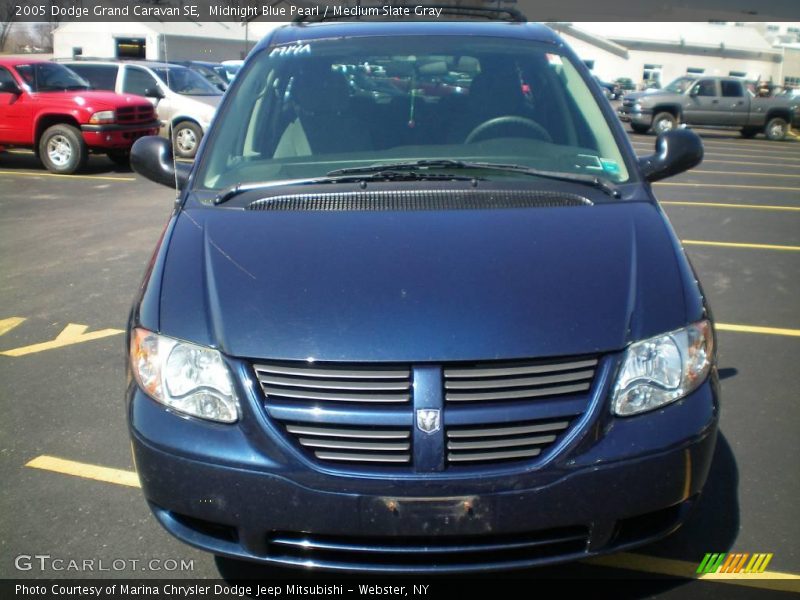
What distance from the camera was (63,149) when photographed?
13648 mm

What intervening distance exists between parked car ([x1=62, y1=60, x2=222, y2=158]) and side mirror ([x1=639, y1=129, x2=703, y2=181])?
1263 cm

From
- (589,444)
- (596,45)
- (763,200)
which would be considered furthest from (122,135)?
(596,45)

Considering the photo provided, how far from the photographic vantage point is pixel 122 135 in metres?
13.7

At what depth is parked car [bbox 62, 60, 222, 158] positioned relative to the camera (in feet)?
51.3

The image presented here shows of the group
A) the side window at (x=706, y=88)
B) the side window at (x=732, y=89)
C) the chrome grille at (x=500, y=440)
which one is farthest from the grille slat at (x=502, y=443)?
the side window at (x=732, y=89)

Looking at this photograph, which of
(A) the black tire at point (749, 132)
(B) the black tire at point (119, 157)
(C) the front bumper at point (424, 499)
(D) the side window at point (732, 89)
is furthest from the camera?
(A) the black tire at point (749, 132)

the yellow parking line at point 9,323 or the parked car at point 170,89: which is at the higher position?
the parked car at point 170,89

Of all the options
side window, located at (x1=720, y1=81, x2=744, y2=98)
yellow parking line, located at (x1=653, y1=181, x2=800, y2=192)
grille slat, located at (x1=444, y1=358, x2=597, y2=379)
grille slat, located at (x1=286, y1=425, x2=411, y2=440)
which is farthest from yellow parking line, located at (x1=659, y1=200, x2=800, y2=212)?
side window, located at (x1=720, y1=81, x2=744, y2=98)

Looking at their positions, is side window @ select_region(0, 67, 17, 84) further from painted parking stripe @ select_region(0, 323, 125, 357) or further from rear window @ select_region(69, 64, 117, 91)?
painted parking stripe @ select_region(0, 323, 125, 357)

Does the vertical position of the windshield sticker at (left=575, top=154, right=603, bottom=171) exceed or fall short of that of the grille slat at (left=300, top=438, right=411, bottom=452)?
it exceeds it

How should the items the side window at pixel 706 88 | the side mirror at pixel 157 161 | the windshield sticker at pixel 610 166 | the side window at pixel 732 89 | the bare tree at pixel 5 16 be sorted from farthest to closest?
the bare tree at pixel 5 16 → the side window at pixel 732 89 → the side window at pixel 706 88 → the side mirror at pixel 157 161 → the windshield sticker at pixel 610 166

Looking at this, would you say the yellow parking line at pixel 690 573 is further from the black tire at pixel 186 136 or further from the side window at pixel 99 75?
the side window at pixel 99 75

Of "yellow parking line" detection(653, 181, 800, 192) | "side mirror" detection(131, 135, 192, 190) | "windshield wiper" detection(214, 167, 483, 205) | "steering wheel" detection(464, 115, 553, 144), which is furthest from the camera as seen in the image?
"yellow parking line" detection(653, 181, 800, 192)

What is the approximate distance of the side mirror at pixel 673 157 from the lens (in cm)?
376
